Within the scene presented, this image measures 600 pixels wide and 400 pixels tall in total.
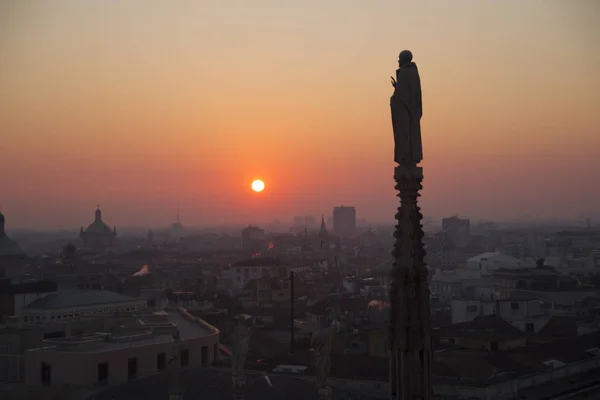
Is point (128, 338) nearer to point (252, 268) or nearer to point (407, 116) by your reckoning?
point (407, 116)

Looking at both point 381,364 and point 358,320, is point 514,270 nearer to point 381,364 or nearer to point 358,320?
point 358,320

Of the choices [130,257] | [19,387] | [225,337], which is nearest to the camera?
[19,387]

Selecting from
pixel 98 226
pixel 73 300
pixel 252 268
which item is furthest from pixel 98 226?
pixel 73 300

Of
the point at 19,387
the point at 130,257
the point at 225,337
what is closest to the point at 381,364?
the point at 19,387

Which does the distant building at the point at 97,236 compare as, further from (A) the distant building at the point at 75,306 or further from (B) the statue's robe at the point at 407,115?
(B) the statue's robe at the point at 407,115

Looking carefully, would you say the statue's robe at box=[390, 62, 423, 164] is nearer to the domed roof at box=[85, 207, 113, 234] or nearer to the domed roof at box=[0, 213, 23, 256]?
the domed roof at box=[0, 213, 23, 256]

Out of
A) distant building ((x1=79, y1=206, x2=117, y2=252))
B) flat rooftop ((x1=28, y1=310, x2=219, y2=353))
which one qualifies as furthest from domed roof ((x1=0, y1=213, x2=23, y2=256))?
distant building ((x1=79, y1=206, x2=117, y2=252))
